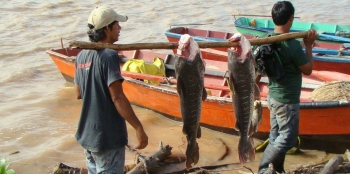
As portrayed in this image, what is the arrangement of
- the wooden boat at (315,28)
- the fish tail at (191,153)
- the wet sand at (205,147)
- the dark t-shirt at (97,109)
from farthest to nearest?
the wooden boat at (315,28), the wet sand at (205,147), the fish tail at (191,153), the dark t-shirt at (97,109)

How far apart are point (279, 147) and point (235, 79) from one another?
123cm

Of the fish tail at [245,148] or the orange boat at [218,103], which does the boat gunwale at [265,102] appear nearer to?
the orange boat at [218,103]

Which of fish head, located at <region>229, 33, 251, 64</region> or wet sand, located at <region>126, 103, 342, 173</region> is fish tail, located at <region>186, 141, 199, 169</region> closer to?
fish head, located at <region>229, 33, 251, 64</region>

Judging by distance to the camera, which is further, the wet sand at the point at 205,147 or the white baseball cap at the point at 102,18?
the wet sand at the point at 205,147

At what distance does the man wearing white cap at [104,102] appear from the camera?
3.52 m

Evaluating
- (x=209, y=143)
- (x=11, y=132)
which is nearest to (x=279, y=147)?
(x=209, y=143)

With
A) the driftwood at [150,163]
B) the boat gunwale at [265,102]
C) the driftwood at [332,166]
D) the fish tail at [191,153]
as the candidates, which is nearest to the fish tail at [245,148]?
the fish tail at [191,153]

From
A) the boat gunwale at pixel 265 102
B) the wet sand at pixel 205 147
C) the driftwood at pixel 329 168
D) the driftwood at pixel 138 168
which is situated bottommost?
the wet sand at pixel 205 147

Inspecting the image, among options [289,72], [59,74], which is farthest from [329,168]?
[59,74]

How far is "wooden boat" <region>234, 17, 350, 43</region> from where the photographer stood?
35.7 feet

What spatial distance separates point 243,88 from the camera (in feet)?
12.7

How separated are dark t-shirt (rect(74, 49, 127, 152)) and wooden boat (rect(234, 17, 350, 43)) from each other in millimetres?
8343

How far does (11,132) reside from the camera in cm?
842

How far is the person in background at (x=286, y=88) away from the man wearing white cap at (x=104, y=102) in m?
1.53
